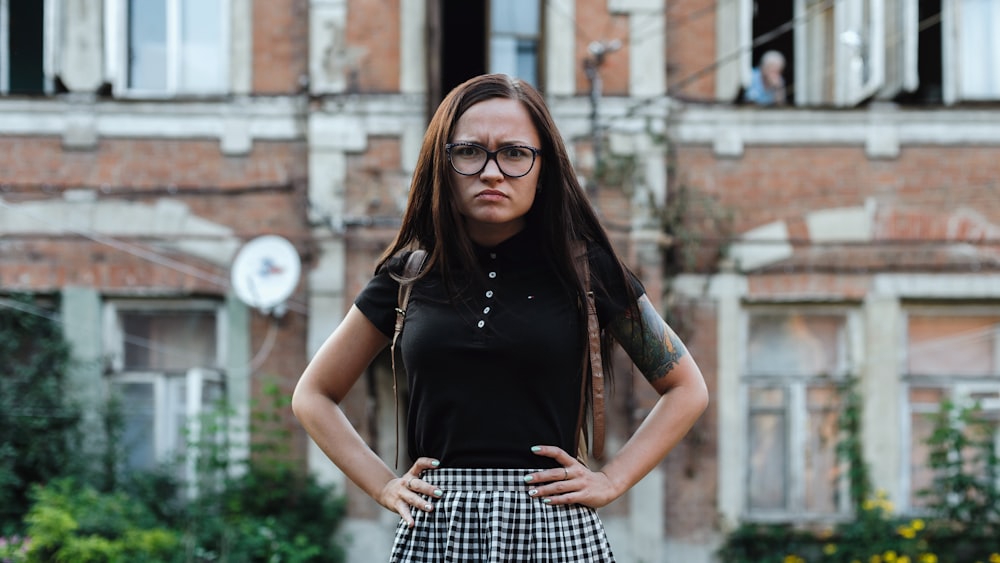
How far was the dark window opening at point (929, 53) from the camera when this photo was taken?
979cm

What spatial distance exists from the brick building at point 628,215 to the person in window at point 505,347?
6.57m

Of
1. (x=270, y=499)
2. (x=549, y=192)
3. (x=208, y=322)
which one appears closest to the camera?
(x=549, y=192)

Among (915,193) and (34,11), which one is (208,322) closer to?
(34,11)

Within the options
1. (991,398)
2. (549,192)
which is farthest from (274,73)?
(549,192)

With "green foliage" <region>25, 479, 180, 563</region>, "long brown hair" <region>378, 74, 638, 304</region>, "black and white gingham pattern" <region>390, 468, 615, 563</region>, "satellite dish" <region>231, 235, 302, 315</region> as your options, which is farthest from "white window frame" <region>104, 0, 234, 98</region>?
"black and white gingham pattern" <region>390, 468, 615, 563</region>

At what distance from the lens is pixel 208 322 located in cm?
973

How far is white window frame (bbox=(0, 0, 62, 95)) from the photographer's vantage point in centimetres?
955

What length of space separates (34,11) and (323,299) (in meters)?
3.09

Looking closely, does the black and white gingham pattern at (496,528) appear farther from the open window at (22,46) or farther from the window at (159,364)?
the open window at (22,46)

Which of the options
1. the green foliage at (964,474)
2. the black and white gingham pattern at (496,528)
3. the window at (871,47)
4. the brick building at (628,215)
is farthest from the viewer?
the window at (871,47)

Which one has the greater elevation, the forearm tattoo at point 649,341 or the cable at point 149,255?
the cable at point 149,255

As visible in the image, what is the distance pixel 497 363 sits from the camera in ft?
8.73

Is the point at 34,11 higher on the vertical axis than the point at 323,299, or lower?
higher

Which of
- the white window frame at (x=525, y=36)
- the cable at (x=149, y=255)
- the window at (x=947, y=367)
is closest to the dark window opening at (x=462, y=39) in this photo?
the white window frame at (x=525, y=36)
